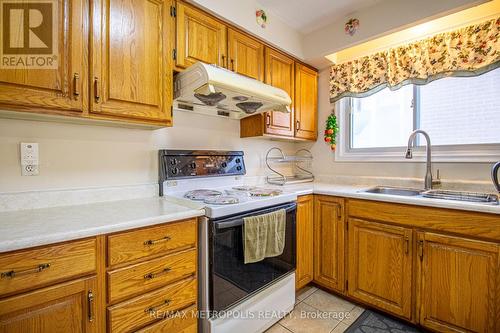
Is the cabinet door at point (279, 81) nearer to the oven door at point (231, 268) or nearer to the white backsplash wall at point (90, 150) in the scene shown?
the white backsplash wall at point (90, 150)

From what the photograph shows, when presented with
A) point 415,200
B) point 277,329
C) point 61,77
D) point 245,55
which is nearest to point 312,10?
point 245,55

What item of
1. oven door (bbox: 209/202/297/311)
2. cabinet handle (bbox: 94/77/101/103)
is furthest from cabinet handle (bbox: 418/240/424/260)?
cabinet handle (bbox: 94/77/101/103)

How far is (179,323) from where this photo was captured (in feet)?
3.93

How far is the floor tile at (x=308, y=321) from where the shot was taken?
1.61m

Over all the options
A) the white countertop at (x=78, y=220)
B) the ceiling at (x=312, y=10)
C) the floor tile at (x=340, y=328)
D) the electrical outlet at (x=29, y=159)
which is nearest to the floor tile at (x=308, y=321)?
the floor tile at (x=340, y=328)

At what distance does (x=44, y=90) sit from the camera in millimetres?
1032

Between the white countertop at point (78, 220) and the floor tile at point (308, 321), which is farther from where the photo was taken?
the floor tile at point (308, 321)

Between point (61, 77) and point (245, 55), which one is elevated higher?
point (245, 55)

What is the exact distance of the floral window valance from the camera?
1.67 meters

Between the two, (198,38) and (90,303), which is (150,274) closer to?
(90,303)

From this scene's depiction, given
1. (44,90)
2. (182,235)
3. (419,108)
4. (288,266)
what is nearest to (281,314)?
(288,266)

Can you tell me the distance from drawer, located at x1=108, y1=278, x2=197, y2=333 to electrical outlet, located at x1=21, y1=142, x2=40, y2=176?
820mm

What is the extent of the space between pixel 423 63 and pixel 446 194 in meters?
1.06

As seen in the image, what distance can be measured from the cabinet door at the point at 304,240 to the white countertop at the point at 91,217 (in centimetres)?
64
